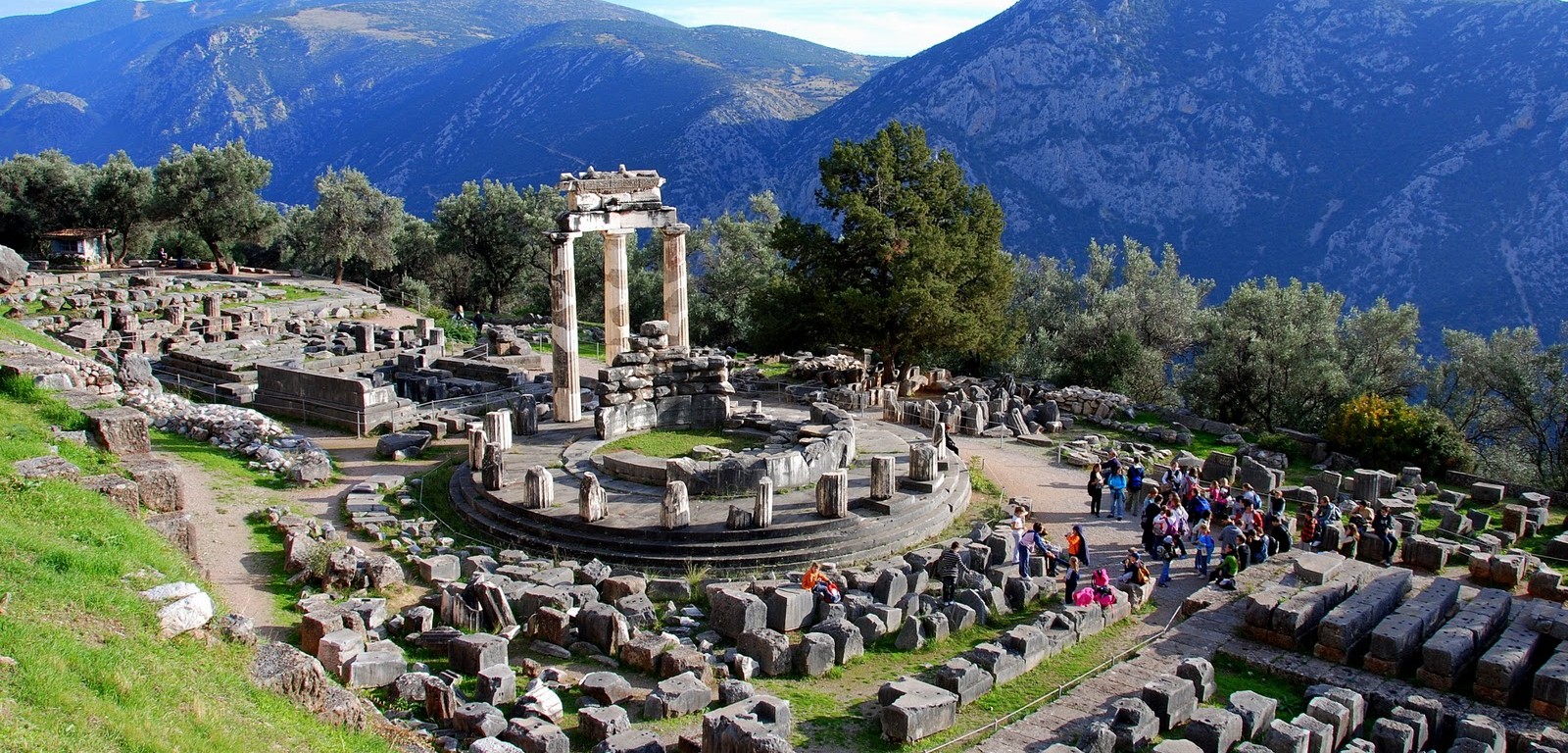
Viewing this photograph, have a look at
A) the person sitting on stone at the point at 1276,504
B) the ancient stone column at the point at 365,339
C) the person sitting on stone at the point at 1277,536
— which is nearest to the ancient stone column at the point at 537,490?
the person sitting on stone at the point at 1277,536

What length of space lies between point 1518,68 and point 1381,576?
246 feet

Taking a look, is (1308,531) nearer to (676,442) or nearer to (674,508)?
(674,508)

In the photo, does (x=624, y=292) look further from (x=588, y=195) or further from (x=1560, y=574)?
(x=1560, y=574)

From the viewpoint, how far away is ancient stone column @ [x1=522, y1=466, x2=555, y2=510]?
21.6 meters

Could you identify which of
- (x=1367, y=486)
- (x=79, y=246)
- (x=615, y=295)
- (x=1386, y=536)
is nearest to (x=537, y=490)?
(x=615, y=295)

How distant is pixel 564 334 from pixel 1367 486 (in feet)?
69.2

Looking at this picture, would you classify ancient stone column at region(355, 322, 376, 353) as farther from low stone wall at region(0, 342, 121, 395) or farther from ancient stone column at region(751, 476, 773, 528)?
ancient stone column at region(751, 476, 773, 528)

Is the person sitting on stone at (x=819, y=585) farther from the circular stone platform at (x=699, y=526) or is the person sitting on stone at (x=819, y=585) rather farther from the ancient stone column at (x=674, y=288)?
the ancient stone column at (x=674, y=288)

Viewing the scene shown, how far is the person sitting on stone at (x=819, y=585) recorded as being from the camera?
17969 millimetres

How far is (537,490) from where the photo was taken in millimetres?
21656

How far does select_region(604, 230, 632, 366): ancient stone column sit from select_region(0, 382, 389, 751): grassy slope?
19150mm

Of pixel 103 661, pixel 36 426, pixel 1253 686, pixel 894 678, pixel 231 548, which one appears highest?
pixel 36 426

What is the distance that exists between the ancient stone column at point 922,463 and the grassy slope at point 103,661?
14.4 metres

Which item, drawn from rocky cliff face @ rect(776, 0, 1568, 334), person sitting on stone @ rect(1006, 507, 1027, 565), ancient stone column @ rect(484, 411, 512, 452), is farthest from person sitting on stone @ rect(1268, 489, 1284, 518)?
rocky cliff face @ rect(776, 0, 1568, 334)
